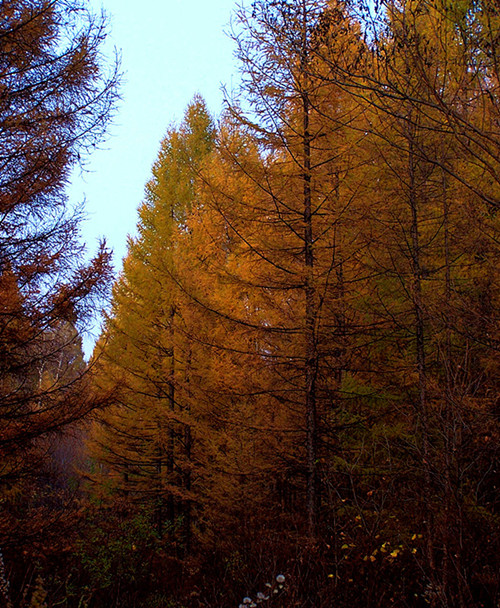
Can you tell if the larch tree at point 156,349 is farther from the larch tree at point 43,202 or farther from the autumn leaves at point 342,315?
the larch tree at point 43,202

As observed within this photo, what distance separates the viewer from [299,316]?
705 centimetres

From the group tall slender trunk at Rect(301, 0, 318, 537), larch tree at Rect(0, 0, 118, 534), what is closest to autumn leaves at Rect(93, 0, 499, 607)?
tall slender trunk at Rect(301, 0, 318, 537)

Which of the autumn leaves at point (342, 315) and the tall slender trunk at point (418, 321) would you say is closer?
the autumn leaves at point (342, 315)

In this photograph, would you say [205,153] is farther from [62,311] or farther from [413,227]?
[62,311]

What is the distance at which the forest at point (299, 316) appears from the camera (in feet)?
15.6

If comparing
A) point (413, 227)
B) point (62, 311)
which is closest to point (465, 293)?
point (413, 227)

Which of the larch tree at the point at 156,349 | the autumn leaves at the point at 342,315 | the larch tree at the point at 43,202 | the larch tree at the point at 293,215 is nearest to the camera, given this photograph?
the larch tree at the point at 43,202

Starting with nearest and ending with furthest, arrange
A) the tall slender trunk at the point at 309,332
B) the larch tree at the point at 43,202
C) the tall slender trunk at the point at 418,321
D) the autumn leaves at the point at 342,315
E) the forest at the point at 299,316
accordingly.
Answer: the forest at the point at 299,316, the larch tree at the point at 43,202, the autumn leaves at the point at 342,315, the tall slender trunk at the point at 418,321, the tall slender trunk at the point at 309,332

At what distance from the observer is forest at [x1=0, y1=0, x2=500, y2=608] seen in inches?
187

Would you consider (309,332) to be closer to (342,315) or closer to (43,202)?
(342,315)

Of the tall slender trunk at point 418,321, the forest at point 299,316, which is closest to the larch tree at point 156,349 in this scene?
the forest at point 299,316

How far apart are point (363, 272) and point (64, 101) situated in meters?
4.90

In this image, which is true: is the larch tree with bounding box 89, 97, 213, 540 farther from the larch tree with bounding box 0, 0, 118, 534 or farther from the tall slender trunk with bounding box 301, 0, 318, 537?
the larch tree with bounding box 0, 0, 118, 534

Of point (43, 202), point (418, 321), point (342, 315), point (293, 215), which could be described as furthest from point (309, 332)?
point (43, 202)
